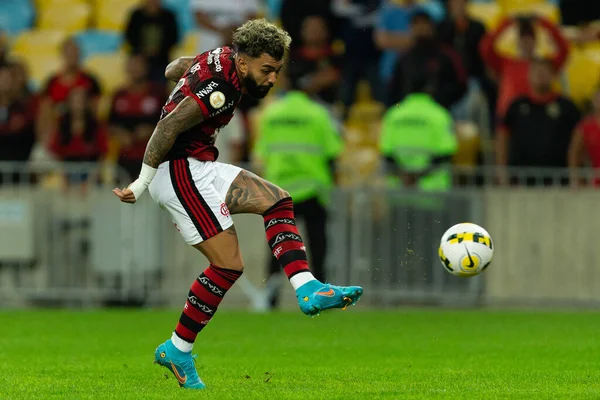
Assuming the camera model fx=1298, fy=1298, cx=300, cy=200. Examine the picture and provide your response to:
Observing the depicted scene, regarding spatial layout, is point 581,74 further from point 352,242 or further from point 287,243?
point 287,243

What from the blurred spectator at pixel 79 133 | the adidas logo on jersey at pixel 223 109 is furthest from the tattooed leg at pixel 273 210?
the blurred spectator at pixel 79 133

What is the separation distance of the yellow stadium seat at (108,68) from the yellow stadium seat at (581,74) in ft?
21.1

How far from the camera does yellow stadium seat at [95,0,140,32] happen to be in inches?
792

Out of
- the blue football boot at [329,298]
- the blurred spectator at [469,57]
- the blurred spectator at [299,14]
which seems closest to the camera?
the blue football boot at [329,298]

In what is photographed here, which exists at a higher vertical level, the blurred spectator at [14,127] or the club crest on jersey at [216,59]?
the club crest on jersey at [216,59]

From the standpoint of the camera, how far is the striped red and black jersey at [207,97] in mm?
7953

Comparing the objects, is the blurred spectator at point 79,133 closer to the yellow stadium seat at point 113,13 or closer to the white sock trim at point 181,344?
the yellow stadium seat at point 113,13

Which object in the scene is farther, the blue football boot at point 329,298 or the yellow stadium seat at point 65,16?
the yellow stadium seat at point 65,16

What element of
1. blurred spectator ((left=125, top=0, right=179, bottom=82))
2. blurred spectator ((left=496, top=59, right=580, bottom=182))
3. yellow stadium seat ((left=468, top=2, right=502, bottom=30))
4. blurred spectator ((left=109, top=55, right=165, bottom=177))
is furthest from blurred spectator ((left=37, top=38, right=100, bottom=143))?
yellow stadium seat ((left=468, top=2, right=502, bottom=30))

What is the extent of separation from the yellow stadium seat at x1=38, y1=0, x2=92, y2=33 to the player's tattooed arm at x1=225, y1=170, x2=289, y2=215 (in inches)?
483

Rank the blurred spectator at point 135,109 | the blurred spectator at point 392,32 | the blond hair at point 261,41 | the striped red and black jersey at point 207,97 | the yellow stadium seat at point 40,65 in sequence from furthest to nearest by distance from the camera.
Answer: the yellow stadium seat at point 40,65
the blurred spectator at point 392,32
the blurred spectator at point 135,109
the blond hair at point 261,41
the striped red and black jersey at point 207,97

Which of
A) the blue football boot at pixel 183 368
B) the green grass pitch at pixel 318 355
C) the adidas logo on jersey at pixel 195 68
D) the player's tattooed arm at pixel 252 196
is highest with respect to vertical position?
the adidas logo on jersey at pixel 195 68

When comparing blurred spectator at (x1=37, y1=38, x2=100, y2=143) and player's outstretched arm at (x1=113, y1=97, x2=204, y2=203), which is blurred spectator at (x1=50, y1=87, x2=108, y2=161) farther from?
player's outstretched arm at (x1=113, y1=97, x2=204, y2=203)

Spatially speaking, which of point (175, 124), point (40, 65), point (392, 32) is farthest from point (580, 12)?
point (175, 124)
